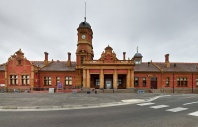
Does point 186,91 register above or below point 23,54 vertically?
below

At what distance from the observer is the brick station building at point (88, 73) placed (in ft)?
100

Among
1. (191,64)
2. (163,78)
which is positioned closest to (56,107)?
(163,78)

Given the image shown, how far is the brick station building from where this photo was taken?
100 ft

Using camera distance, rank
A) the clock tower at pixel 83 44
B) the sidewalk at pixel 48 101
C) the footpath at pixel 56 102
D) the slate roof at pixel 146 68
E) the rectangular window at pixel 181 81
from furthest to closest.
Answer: the rectangular window at pixel 181 81 < the slate roof at pixel 146 68 < the clock tower at pixel 83 44 < the sidewalk at pixel 48 101 < the footpath at pixel 56 102

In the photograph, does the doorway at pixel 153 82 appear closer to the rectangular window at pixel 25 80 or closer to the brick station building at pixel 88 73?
the brick station building at pixel 88 73

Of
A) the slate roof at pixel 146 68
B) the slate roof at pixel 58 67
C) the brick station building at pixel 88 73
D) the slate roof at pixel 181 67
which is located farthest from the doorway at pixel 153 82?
the slate roof at pixel 58 67

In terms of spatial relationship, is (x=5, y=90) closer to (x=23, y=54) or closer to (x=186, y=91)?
(x=23, y=54)

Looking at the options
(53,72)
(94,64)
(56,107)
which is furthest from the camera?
(53,72)

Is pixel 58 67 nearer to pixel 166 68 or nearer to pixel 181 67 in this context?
pixel 166 68

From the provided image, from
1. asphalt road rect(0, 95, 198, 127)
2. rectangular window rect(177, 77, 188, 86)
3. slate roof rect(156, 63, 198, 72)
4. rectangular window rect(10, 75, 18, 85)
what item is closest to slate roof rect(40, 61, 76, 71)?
rectangular window rect(10, 75, 18, 85)

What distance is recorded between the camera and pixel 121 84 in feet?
120

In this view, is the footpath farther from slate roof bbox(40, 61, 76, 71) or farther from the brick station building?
slate roof bbox(40, 61, 76, 71)

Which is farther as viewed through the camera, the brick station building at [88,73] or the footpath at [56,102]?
the brick station building at [88,73]

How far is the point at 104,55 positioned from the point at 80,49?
7.87m
